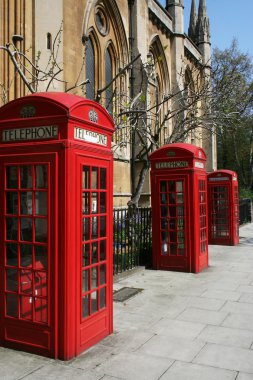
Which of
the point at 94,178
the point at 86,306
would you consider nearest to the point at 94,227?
the point at 94,178

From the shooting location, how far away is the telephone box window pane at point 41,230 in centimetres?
423

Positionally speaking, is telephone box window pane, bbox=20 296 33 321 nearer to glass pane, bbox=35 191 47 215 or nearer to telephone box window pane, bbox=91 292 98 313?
telephone box window pane, bbox=91 292 98 313

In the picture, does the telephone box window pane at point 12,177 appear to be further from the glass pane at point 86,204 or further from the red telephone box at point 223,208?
the red telephone box at point 223,208

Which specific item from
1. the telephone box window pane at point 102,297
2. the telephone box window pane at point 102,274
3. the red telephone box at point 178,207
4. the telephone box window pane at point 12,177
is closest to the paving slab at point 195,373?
the telephone box window pane at point 102,297

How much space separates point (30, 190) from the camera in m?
4.26

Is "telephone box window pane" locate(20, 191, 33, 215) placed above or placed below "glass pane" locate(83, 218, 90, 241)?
above

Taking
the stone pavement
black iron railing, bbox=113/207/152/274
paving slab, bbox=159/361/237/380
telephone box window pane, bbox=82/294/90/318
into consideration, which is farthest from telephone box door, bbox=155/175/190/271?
paving slab, bbox=159/361/237/380

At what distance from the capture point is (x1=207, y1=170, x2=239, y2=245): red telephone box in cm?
1314

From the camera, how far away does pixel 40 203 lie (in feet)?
14.0

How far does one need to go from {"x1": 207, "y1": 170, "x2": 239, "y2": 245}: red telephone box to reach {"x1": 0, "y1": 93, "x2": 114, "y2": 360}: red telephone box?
30.3 ft

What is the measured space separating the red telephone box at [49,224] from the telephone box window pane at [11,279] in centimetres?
1

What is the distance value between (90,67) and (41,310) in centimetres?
1351

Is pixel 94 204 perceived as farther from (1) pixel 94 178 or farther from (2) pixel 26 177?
(2) pixel 26 177

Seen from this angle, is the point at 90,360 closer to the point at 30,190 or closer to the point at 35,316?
the point at 35,316
